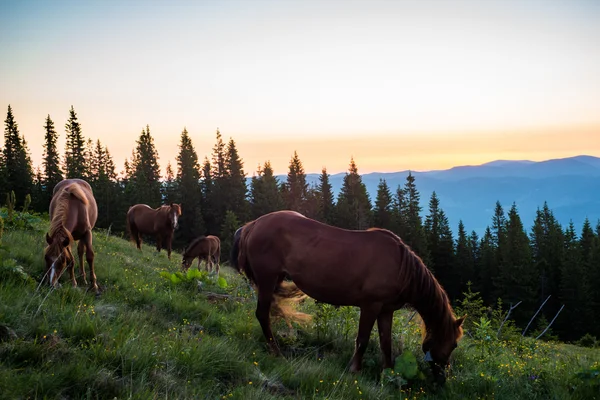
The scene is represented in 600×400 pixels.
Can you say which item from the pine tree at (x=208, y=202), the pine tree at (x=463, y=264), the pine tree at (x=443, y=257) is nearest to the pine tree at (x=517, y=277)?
the pine tree at (x=463, y=264)

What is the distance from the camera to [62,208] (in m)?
6.68

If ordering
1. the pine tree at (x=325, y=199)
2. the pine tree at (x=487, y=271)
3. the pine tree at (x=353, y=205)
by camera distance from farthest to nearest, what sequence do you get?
the pine tree at (x=325, y=199), the pine tree at (x=353, y=205), the pine tree at (x=487, y=271)

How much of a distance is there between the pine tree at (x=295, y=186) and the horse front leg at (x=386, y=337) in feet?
188

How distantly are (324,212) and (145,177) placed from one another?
2939cm

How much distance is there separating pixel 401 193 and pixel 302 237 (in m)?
65.6

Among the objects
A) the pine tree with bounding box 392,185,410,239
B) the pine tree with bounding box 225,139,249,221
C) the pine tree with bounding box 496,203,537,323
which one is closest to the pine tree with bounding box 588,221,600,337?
the pine tree with bounding box 496,203,537,323

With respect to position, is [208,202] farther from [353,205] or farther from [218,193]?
[353,205]

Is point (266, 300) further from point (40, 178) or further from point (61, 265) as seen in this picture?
point (40, 178)

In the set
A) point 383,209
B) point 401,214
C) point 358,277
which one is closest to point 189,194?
point 383,209

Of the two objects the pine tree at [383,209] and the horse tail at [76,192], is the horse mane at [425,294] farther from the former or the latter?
the pine tree at [383,209]

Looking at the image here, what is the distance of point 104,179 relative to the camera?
53719mm

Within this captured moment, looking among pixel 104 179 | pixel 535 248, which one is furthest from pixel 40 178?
pixel 535 248

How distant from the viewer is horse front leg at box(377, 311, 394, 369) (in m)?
5.88

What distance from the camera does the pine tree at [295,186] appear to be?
213ft
